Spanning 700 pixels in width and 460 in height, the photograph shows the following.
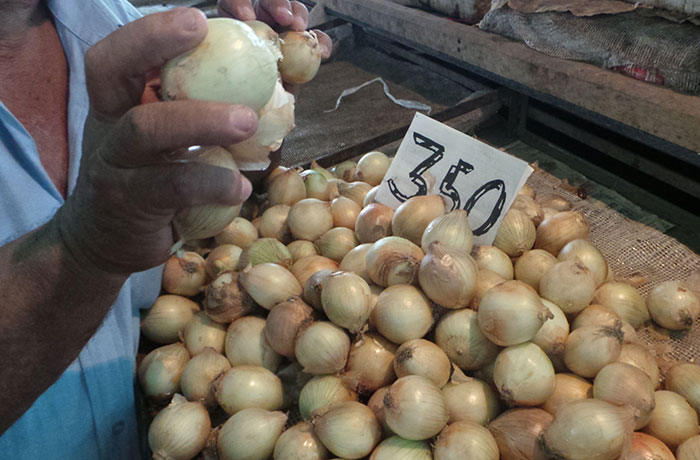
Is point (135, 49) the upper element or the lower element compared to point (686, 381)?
upper

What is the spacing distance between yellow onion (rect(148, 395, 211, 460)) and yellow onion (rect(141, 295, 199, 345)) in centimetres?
27

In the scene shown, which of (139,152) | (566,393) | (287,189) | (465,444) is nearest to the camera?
(139,152)

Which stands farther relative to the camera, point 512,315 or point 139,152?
point 512,315

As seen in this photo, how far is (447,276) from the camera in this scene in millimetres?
1122

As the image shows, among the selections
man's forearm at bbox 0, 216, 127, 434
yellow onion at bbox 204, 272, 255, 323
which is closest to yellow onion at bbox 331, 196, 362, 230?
yellow onion at bbox 204, 272, 255, 323

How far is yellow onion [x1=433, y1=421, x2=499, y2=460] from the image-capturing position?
963 mm

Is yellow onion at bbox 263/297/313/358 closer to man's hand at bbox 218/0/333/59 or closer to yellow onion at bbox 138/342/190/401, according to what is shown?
yellow onion at bbox 138/342/190/401

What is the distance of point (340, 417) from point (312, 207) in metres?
0.68

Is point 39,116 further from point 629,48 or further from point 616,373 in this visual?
point 629,48

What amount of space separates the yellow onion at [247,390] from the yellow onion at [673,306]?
38.6 inches

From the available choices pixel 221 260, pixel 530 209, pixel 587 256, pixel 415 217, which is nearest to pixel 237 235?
pixel 221 260

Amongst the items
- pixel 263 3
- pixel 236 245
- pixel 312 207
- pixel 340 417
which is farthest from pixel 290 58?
pixel 340 417

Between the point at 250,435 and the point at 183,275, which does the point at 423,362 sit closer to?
the point at 250,435

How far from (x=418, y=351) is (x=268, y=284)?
0.41 metres
